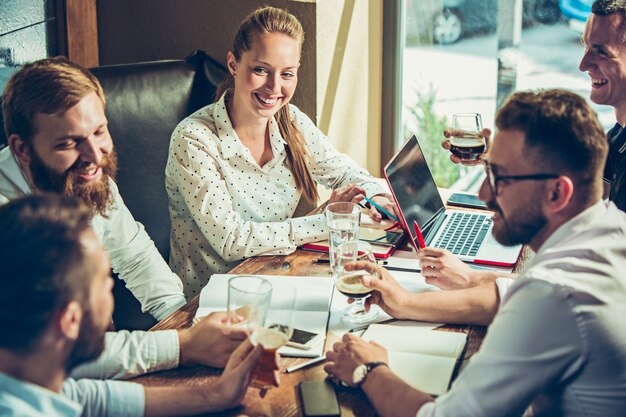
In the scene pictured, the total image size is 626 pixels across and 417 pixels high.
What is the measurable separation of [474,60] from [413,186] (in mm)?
1164

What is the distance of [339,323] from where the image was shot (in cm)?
181

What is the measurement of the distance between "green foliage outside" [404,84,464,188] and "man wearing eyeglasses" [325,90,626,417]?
6.17 feet

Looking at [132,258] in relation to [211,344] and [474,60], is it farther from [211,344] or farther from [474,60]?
[474,60]

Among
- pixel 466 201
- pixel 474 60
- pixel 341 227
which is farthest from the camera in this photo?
pixel 474 60

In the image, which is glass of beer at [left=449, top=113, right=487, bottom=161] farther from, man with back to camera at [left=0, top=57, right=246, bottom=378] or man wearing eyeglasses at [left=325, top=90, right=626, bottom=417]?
man with back to camera at [left=0, top=57, right=246, bottom=378]

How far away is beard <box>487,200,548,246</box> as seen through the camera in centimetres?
152

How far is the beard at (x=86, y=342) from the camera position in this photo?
47.4 inches

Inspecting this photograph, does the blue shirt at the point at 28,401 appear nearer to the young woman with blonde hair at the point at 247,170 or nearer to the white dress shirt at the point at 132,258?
the white dress shirt at the point at 132,258

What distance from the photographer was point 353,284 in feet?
6.01

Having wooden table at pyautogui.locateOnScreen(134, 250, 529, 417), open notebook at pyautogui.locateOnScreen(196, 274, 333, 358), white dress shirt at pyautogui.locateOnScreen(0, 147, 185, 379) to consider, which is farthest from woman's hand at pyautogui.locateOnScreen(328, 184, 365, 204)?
wooden table at pyautogui.locateOnScreen(134, 250, 529, 417)

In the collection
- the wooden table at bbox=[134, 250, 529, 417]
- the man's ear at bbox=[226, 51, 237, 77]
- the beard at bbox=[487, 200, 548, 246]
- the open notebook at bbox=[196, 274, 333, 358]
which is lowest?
the wooden table at bbox=[134, 250, 529, 417]

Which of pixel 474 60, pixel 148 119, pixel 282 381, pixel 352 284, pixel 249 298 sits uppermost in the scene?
pixel 474 60

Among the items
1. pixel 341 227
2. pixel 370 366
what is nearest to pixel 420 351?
pixel 370 366

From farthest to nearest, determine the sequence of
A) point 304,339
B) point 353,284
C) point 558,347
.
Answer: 1. point 353,284
2. point 304,339
3. point 558,347
